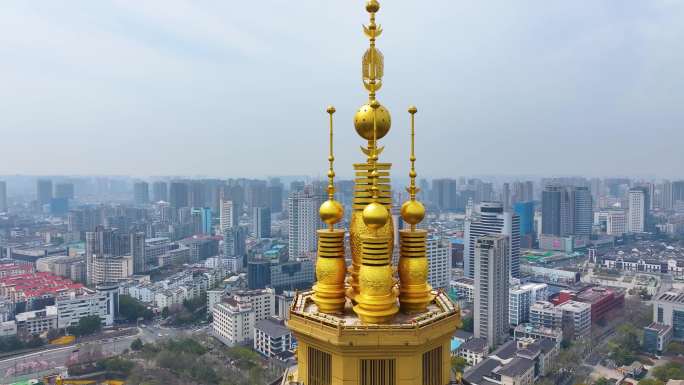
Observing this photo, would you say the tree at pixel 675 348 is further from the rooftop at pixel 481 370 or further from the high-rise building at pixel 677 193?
the high-rise building at pixel 677 193

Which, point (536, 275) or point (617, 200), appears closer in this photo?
point (536, 275)

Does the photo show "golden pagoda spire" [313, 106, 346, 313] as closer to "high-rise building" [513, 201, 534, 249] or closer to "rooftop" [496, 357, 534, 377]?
"rooftop" [496, 357, 534, 377]

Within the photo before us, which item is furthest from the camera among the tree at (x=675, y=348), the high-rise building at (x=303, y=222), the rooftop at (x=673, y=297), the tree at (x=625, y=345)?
the high-rise building at (x=303, y=222)

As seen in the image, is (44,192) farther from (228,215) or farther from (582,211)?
(582,211)

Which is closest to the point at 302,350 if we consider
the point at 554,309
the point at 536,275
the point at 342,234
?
the point at 342,234

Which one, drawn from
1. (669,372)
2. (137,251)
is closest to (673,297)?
(669,372)

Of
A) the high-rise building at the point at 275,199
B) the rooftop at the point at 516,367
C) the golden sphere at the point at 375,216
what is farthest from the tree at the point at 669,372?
the high-rise building at the point at 275,199

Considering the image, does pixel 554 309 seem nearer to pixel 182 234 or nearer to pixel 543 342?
pixel 543 342
